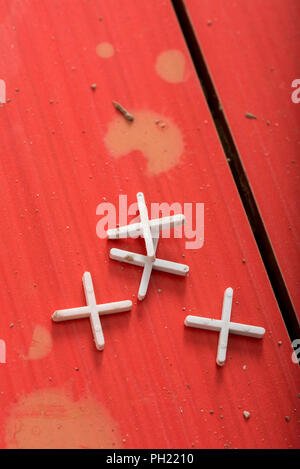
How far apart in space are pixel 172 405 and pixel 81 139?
573 mm

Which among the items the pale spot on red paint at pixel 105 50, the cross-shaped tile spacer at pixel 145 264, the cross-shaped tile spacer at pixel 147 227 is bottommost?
the cross-shaped tile spacer at pixel 145 264

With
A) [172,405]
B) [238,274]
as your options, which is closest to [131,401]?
[172,405]

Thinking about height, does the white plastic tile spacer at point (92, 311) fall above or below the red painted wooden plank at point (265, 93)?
below

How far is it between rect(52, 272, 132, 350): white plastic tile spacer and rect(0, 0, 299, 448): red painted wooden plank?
0.02m

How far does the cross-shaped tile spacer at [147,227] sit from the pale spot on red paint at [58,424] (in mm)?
310

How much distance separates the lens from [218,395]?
0.92 metres

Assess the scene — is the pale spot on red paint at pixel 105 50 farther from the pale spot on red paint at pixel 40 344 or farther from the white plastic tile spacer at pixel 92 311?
the pale spot on red paint at pixel 40 344

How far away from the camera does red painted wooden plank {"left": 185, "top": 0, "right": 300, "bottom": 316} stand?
41.6 inches

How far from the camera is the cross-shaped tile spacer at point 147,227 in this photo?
0.93 meters

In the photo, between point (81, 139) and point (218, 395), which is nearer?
point (218, 395)

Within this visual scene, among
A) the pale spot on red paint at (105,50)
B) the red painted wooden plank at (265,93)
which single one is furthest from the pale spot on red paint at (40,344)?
the pale spot on red paint at (105,50)

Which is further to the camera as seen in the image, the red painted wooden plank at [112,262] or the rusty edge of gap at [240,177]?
the rusty edge of gap at [240,177]

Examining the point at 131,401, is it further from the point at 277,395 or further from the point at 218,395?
the point at 277,395

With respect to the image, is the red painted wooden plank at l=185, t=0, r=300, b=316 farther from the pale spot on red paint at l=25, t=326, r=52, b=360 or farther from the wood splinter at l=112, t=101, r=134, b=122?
the pale spot on red paint at l=25, t=326, r=52, b=360
